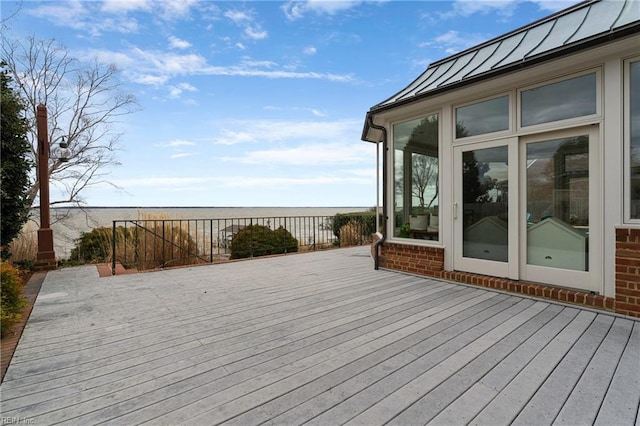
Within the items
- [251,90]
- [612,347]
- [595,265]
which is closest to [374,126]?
[595,265]

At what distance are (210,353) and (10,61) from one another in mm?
9117

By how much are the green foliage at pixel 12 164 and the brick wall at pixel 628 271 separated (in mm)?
7156

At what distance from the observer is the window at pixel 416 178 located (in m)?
4.32

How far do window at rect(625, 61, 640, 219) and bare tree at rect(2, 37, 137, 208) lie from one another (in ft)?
32.5

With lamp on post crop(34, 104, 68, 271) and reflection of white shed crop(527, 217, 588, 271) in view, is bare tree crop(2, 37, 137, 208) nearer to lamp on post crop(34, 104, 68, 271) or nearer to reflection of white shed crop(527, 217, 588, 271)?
lamp on post crop(34, 104, 68, 271)

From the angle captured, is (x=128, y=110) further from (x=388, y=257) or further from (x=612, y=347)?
(x=612, y=347)

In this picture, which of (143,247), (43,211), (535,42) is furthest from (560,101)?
(43,211)

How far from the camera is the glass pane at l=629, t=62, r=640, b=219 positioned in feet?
8.71

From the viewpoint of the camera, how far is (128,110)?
814 cm

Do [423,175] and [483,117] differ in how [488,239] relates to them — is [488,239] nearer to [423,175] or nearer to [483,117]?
[423,175]

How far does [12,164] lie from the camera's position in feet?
13.6

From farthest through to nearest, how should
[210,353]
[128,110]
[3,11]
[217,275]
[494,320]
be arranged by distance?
1. [128,110]
2. [3,11]
3. [217,275]
4. [494,320]
5. [210,353]

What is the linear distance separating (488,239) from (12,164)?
659 cm

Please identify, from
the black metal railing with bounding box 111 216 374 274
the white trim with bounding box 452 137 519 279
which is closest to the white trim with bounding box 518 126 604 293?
the white trim with bounding box 452 137 519 279
